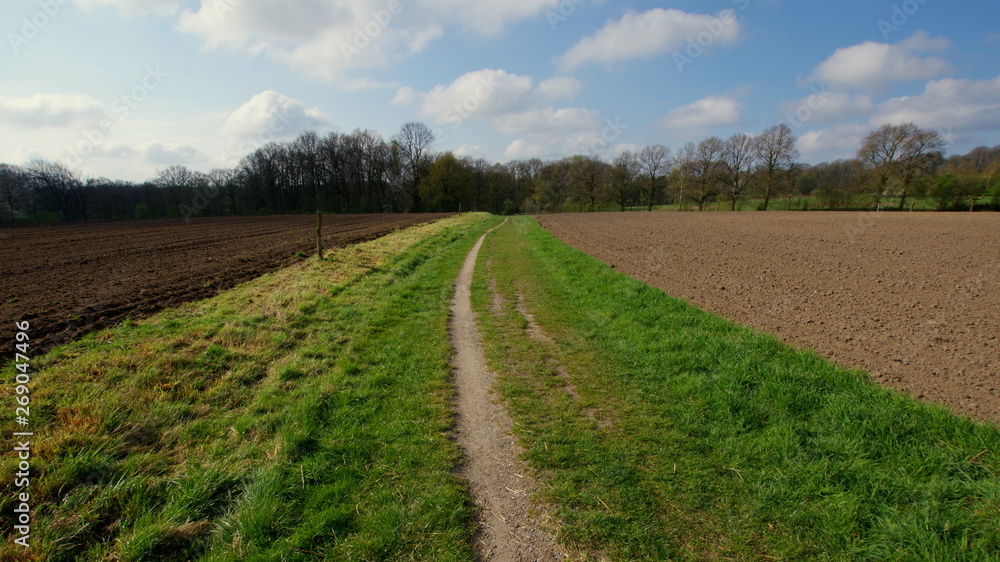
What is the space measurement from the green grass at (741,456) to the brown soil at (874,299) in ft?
3.06

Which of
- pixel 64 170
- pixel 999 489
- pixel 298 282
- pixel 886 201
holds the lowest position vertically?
pixel 999 489

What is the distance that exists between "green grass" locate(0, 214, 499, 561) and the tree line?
56150 mm

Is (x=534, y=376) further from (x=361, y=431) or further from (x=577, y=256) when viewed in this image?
(x=577, y=256)

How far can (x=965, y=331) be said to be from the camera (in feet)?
21.1

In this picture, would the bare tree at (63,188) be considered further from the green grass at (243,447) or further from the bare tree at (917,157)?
the bare tree at (917,157)

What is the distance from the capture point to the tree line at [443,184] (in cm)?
6331

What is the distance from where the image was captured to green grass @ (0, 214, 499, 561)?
9.06ft

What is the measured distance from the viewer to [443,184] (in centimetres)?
7381

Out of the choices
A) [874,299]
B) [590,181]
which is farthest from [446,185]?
[874,299]

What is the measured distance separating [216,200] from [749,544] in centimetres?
9927

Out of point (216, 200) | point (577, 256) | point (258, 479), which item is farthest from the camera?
point (216, 200)

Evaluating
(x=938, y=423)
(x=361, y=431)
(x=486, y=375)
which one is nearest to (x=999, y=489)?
(x=938, y=423)

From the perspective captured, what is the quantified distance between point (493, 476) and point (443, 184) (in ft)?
242

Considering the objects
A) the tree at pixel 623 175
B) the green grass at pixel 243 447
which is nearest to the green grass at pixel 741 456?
the green grass at pixel 243 447
